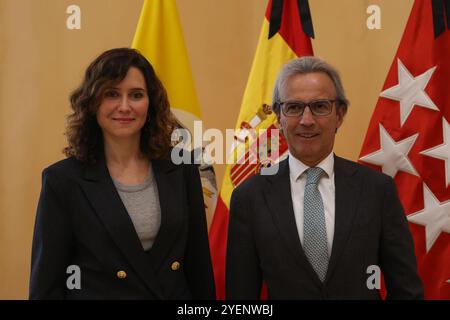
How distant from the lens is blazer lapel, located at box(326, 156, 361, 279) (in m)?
1.72

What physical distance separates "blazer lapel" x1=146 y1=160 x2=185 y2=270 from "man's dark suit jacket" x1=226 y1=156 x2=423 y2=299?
20 cm

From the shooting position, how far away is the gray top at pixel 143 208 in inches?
74.0

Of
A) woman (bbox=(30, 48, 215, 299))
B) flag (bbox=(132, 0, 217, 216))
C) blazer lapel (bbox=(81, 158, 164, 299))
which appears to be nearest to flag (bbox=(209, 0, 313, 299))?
flag (bbox=(132, 0, 217, 216))

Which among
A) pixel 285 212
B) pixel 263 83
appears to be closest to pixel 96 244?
pixel 285 212

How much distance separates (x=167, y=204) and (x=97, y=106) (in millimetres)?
425

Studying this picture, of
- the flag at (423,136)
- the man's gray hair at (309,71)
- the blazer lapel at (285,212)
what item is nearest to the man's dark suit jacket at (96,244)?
the blazer lapel at (285,212)

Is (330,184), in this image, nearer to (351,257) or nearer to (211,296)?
(351,257)

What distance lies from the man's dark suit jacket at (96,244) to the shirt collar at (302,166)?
0.42 meters

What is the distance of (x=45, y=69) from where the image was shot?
3.50 m

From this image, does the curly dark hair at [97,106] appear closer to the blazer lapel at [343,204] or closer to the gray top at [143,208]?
the gray top at [143,208]

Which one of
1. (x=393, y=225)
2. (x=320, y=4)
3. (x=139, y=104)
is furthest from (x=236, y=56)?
(x=393, y=225)

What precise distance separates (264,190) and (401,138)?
1.12 meters

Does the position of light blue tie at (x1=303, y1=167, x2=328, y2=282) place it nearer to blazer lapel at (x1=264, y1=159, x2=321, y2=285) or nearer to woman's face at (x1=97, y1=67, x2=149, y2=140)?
blazer lapel at (x1=264, y1=159, x2=321, y2=285)

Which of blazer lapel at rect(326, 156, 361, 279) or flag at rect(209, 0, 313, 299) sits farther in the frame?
flag at rect(209, 0, 313, 299)
